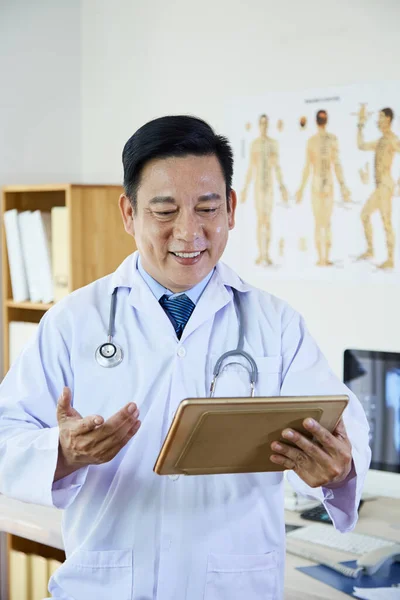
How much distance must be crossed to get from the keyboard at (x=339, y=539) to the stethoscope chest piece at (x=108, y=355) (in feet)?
3.19

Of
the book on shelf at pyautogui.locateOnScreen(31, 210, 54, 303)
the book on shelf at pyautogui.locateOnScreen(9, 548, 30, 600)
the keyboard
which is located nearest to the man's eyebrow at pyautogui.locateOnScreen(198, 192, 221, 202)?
the keyboard

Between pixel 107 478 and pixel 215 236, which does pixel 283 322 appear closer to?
pixel 215 236

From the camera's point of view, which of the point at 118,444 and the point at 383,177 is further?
the point at 383,177

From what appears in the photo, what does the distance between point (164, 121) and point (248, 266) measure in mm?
1452

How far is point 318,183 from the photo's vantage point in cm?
272

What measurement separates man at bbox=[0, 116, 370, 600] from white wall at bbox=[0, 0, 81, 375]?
69.8 inches

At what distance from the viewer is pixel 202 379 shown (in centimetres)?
155

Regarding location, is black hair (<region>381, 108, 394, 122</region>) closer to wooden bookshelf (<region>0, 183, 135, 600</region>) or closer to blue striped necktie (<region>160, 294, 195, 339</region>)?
wooden bookshelf (<region>0, 183, 135, 600</region>)

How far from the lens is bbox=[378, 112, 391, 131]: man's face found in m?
2.54

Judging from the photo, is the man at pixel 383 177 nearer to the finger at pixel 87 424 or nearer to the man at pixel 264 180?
the man at pixel 264 180

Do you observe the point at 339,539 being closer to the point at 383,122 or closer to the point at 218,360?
the point at 218,360

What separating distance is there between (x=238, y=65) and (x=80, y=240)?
2.82 feet

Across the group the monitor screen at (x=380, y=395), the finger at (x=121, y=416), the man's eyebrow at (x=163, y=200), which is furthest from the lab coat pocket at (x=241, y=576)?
the monitor screen at (x=380, y=395)

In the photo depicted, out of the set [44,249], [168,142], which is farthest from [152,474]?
[44,249]
